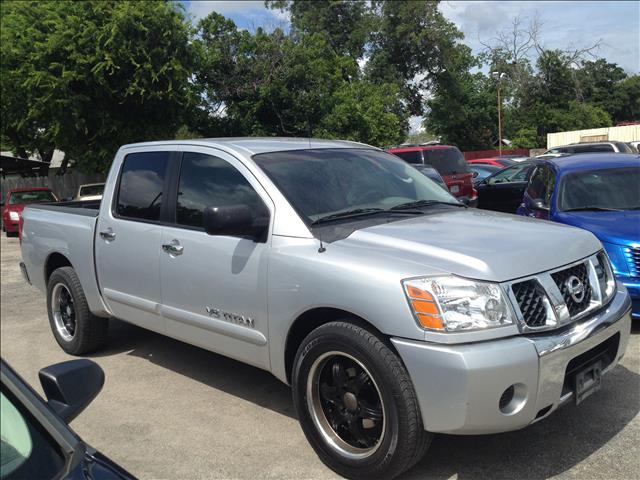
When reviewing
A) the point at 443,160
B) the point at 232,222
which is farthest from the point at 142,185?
the point at 443,160

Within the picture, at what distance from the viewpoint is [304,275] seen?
11.5 ft

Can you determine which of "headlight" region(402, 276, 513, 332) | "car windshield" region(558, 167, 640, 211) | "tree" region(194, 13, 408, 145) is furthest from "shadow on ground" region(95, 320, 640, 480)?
"tree" region(194, 13, 408, 145)

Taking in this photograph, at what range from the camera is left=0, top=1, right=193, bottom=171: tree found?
65.6 feet

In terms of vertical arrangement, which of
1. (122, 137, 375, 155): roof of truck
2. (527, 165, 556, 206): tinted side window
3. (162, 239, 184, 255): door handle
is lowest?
(162, 239, 184, 255): door handle

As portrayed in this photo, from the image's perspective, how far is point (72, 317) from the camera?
237 inches

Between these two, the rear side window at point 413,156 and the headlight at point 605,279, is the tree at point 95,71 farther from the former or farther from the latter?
the headlight at point 605,279

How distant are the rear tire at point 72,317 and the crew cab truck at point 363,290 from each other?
0.68m

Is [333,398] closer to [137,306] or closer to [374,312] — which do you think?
[374,312]

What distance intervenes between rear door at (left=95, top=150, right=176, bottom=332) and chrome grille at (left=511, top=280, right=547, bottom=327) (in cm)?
265

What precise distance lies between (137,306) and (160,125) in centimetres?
1881

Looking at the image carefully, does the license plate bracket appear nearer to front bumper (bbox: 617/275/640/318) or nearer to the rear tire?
front bumper (bbox: 617/275/640/318)

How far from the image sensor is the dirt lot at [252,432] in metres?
3.46

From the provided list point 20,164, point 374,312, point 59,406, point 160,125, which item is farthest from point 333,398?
point 20,164

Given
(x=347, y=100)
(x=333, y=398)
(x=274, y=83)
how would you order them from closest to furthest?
(x=333, y=398), (x=274, y=83), (x=347, y=100)
